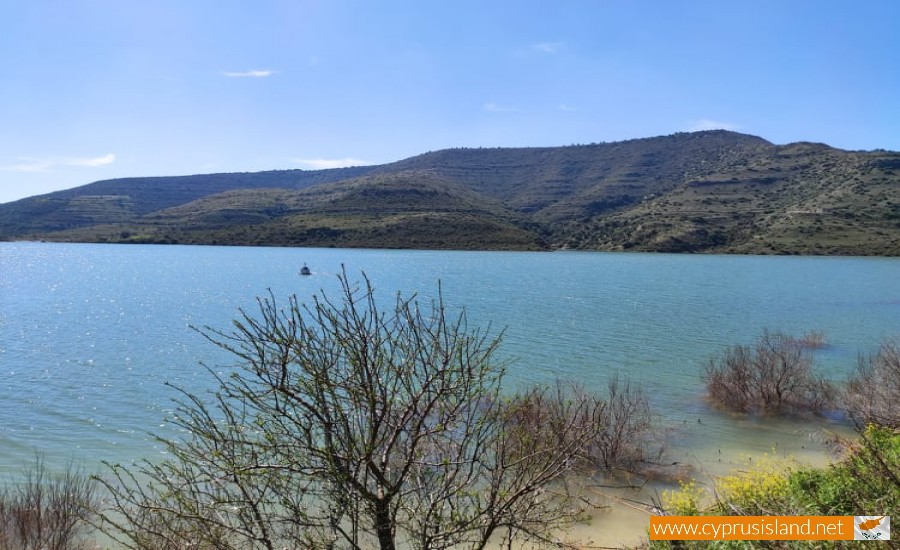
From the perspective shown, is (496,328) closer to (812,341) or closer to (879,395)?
(812,341)

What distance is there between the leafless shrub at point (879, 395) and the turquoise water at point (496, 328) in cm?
156

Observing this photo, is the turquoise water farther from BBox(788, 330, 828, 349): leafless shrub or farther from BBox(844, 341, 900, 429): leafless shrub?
BBox(844, 341, 900, 429): leafless shrub

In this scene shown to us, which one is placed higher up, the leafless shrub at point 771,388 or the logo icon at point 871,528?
the logo icon at point 871,528

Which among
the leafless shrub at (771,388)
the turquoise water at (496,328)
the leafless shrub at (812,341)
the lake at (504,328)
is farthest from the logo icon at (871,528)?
the leafless shrub at (812,341)

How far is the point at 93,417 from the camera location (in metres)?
20.0

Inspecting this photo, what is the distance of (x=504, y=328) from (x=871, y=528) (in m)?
6.79

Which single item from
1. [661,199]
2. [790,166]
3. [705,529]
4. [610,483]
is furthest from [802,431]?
[790,166]

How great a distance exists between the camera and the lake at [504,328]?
18.6 metres

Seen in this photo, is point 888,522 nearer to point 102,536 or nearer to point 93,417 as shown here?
point 102,536

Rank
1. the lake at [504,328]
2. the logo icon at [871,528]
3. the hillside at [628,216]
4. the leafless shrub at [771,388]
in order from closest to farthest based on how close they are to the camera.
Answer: the logo icon at [871,528], the lake at [504,328], the leafless shrub at [771,388], the hillside at [628,216]

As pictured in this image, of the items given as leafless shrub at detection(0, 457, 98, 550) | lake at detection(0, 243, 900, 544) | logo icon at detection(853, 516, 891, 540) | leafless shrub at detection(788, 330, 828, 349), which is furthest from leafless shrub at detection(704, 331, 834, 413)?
leafless shrub at detection(0, 457, 98, 550)

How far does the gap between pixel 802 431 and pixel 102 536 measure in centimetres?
2051

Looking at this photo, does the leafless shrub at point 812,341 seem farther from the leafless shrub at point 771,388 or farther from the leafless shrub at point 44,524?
the leafless shrub at point 44,524

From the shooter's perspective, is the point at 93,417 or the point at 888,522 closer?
the point at 888,522
